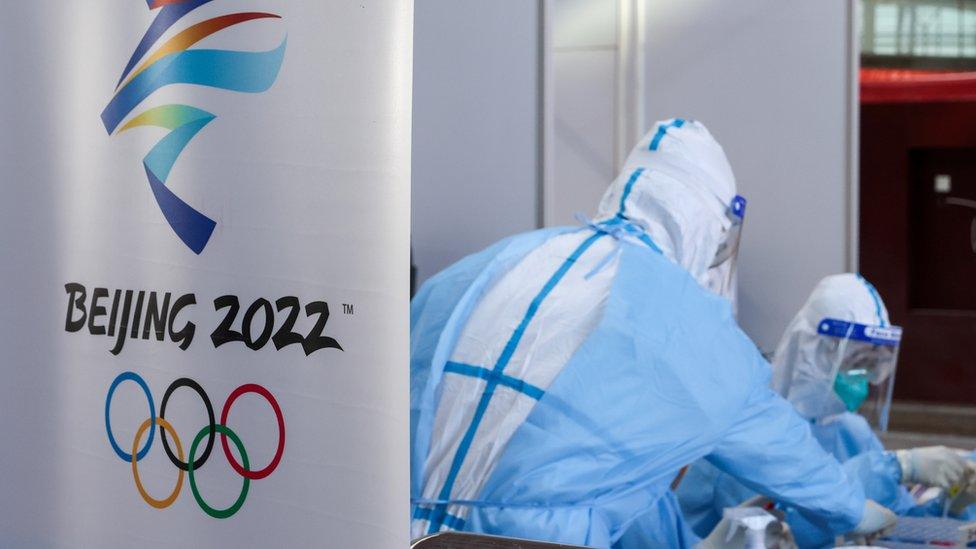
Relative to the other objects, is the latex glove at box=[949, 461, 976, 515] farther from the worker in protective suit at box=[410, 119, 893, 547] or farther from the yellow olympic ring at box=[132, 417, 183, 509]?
the yellow olympic ring at box=[132, 417, 183, 509]

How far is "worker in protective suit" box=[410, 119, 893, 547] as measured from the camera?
1883 mm

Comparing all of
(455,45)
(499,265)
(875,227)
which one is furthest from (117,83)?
(875,227)

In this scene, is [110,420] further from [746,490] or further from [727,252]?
[727,252]

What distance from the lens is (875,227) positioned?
24.8 feet

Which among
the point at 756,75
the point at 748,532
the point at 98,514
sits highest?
the point at 756,75

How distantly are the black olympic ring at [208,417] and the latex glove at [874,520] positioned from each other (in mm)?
1538

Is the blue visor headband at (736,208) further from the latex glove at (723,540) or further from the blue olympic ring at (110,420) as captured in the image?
the blue olympic ring at (110,420)

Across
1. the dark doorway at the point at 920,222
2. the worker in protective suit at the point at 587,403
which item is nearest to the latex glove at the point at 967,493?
the worker in protective suit at the point at 587,403

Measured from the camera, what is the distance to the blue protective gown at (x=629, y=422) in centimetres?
187

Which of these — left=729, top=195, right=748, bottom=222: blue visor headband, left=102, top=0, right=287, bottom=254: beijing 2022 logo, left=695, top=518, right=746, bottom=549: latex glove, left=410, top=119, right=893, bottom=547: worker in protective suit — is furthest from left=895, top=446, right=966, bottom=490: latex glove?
left=102, top=0, right=287, bottom=254: beijing 2022 logo

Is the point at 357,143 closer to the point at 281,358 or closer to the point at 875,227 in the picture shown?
the point at 281,358

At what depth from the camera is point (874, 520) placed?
91.0 inches

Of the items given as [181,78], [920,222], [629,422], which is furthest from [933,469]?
[920,222]

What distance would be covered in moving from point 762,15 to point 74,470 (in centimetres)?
272
